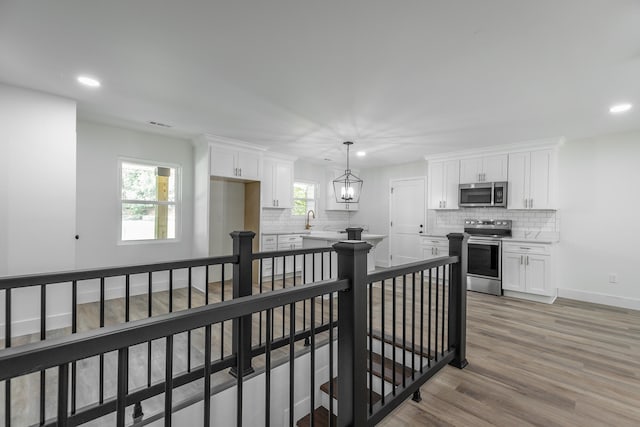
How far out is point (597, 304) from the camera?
4.48 m

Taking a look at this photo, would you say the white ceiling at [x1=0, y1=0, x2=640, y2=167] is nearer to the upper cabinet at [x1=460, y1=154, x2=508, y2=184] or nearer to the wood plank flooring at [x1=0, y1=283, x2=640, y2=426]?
the upper cabinet at [x1=460, y1=154, x2=508, y2=184]

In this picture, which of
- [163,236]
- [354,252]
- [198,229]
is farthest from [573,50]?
[163,236]

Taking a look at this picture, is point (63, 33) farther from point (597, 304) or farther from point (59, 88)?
point (597, 304)

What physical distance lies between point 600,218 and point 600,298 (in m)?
1.17

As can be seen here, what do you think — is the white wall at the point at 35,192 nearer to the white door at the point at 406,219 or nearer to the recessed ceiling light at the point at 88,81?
the recessed ceiling light at the point at 88,81

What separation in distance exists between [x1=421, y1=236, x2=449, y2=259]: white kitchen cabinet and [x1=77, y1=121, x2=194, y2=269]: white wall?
14.5ft

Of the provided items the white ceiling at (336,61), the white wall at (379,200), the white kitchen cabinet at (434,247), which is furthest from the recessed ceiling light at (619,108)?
the white wall at (379,200)

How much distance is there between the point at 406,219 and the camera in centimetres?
697

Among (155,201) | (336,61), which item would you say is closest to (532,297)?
(336,61)

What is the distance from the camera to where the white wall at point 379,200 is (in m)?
7.20

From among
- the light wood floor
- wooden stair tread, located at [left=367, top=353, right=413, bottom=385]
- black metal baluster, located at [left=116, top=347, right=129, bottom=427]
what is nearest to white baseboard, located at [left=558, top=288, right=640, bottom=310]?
the light wood floor

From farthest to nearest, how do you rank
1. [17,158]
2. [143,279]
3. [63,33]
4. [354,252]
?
1. [143,279]
2. [17,158]
3. [63,33]
4. [354,252]

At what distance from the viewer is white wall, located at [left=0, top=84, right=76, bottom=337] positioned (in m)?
3.10

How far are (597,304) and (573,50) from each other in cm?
395
